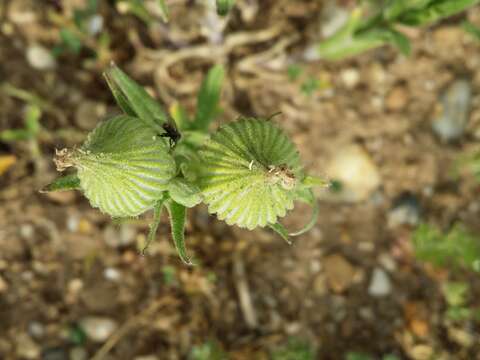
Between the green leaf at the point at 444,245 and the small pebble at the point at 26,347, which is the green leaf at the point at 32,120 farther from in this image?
the green leaf at the point at 444,245

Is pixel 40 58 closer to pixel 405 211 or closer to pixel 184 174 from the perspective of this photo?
pixel 184 174

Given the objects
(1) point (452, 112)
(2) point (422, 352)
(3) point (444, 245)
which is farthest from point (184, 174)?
(1) point (452, 112)

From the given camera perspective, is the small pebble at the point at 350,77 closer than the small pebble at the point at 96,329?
No

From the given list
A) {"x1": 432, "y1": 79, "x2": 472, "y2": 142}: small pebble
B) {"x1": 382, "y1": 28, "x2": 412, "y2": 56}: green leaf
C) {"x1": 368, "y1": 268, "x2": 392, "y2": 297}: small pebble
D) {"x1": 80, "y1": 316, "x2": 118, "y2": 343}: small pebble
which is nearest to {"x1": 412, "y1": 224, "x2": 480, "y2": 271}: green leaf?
{"x1": 368, "y1": 268, "x2": 392, "y2": 297}: small pebble

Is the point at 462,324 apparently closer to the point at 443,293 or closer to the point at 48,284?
the point at 443,293

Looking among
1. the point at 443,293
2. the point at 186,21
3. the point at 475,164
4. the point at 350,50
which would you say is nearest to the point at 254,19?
the point at 186,21

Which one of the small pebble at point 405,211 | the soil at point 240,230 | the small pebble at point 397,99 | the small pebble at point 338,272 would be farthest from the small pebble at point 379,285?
the small pebble at point 397,99

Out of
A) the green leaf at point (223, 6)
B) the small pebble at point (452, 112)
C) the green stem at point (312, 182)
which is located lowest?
the green stem at point (312, 182)
